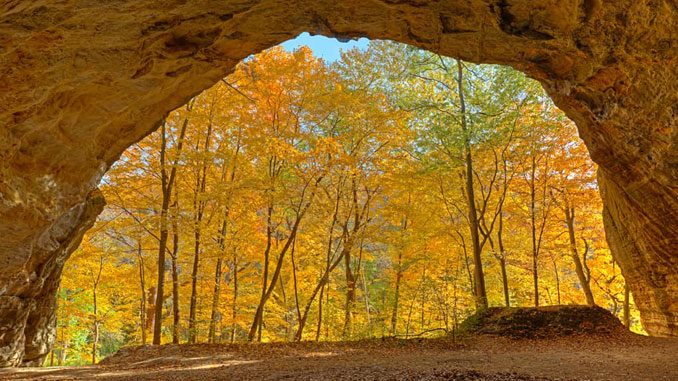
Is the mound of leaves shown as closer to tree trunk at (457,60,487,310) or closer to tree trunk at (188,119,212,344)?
tree trunk at (457,60,487,310)

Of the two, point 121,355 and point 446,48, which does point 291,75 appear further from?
point 121,355

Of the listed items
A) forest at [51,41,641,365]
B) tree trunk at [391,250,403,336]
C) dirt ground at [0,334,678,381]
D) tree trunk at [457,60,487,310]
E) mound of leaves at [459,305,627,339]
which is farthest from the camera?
tree trunk at [391,250,403,336]

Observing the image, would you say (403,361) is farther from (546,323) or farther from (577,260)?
(577,260)

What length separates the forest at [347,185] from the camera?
35.2ft

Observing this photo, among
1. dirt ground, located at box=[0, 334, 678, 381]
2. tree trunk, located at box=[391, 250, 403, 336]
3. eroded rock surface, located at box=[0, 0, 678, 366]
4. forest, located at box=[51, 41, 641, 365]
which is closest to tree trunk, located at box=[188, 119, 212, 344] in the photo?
forest, located at box=[51, 41, 641, 365]

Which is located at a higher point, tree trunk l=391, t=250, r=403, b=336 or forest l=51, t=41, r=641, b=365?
forest l=51, t=41, r=641, b=365

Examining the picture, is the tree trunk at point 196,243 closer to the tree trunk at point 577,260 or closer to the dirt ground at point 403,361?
the dirt ground at point 403,361

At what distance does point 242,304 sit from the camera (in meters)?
13.5

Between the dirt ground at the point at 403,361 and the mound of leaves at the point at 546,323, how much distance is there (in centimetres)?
37

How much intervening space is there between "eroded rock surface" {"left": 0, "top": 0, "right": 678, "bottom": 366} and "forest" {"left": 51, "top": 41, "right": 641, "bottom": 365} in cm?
301

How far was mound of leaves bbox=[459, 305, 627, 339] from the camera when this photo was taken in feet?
30.3

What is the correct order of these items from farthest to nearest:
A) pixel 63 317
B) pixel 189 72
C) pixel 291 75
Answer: pixel 63 317 < pixel 291 75 < pixel 189 72

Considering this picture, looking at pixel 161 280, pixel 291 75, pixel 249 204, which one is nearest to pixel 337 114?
pixel 291 75

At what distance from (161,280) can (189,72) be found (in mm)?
6244
